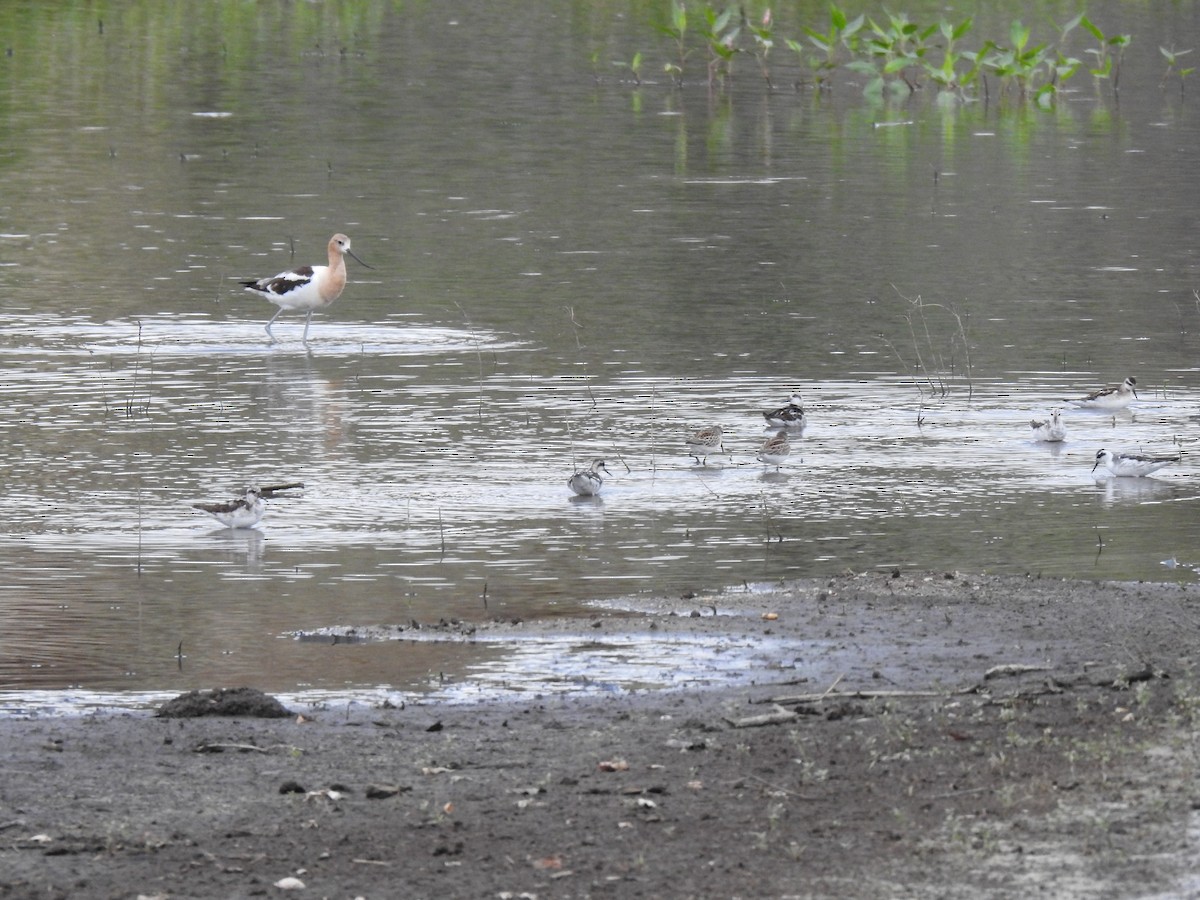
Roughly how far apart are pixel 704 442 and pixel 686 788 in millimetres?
7483

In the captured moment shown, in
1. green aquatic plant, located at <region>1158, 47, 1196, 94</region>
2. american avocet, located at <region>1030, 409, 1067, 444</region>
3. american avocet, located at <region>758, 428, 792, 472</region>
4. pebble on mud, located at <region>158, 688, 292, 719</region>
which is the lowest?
american avocet, located at <region>1030, 409, 1067, 444</region>

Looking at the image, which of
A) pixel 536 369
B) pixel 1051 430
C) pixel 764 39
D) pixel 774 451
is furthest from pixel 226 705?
pixel 764 39

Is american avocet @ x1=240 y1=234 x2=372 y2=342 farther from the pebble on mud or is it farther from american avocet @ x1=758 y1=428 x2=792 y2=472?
the pebble on mud

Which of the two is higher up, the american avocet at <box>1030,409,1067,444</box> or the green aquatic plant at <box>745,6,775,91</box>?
the green aquatic plant at <box>745,6,775,91</box>

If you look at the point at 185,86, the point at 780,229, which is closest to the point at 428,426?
the point at 780,229

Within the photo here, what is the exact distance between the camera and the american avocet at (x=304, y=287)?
69.7 feet

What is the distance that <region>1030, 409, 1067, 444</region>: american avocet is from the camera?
16109 millimetres

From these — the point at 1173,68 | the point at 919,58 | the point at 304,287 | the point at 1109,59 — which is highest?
the point at 919,58

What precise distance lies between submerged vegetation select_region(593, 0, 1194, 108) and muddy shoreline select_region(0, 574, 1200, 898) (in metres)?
32.4

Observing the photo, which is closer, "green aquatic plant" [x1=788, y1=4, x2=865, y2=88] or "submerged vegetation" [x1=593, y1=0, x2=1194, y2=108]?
"green aquatic plant" [x1=788, y1=4, x2=865, y2=88]

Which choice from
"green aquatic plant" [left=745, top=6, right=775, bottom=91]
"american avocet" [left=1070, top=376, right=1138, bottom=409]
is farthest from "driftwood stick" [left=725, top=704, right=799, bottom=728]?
"green aquatic plant" [left=745, top=6, right=775, bottom=91]

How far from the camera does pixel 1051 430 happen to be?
1612cm

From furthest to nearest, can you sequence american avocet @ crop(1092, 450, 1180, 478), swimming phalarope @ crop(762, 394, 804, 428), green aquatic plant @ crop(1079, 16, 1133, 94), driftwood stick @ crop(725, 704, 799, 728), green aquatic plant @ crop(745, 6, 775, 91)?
green aquatic plant @ crop(745, 6, 775, 91), green aquatic plant @ crop(1079, 16, 1133, 94), swimming phalarope @ crop(762, 394, 804, 428), american avocet @ crop(1092, 450, 1180, 478), driftwood stick @ crop(725, 704, 799, 728)

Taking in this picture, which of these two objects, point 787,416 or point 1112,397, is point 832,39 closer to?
point 1112,397
